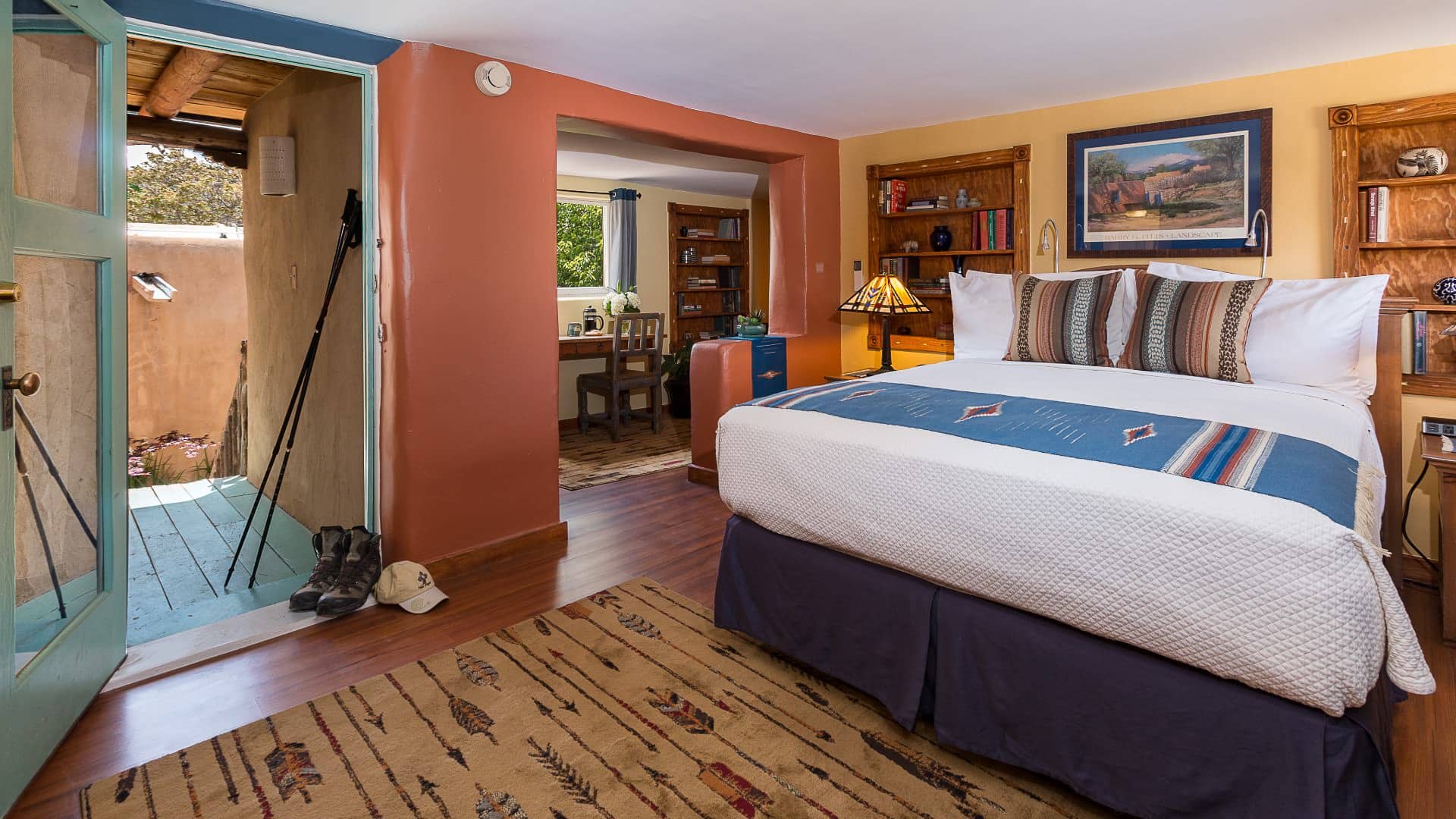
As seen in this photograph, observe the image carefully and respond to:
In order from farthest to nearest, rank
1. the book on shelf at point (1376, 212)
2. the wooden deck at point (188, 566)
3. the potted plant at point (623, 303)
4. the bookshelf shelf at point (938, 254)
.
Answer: the potted plant at point (623, 303) < the bookshelf shelf at point (938, 254) < the book on shelf at point (1376, 212) < the wooden deck at point (188, 566)

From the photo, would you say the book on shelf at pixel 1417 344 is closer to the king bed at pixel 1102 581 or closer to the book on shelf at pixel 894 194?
the king bed at pixel 1102 581

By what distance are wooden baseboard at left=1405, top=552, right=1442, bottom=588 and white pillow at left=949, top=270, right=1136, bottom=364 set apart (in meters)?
1.67

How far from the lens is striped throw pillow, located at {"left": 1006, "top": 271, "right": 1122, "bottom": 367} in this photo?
3246 millimetres

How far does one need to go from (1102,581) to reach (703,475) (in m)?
3.19

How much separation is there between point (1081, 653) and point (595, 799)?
1126 millimetres

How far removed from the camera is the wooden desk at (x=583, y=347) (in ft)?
19.8

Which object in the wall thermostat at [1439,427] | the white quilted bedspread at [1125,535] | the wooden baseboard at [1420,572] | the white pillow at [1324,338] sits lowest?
the wooden baseboard at [1420,572]

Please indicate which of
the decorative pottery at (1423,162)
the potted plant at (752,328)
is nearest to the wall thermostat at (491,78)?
the potted plant at (752,328)

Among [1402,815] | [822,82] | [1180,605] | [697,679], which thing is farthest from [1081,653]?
[822,82]

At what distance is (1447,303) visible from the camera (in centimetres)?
303

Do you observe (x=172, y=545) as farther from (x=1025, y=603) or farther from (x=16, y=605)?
(x=1025, y=603)

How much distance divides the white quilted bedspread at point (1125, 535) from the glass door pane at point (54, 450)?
1.75 m

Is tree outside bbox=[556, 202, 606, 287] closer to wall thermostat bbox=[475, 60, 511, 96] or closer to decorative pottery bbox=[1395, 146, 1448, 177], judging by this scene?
wall thermostat bbox=[475, 60, 511, 96]

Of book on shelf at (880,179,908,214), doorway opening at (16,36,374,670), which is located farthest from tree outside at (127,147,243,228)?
book on shelf at (880,179,908,214)
